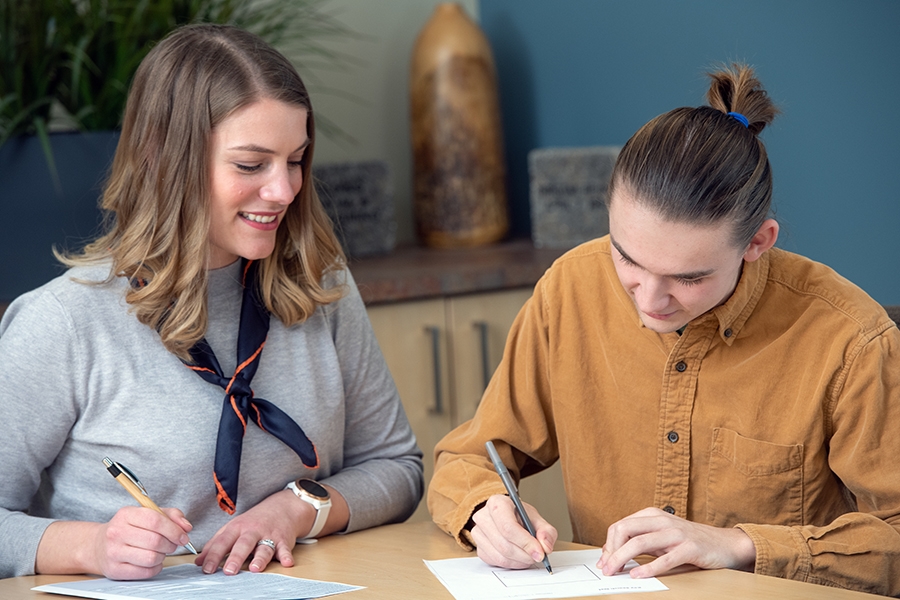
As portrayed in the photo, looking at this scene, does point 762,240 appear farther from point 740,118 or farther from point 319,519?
point 319,519

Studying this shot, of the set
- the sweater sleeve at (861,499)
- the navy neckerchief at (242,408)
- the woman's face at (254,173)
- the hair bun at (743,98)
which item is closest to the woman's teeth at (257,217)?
the woman's face at (254,173)

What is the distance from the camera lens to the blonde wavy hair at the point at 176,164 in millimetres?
1446

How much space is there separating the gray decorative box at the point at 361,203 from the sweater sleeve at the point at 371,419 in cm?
105

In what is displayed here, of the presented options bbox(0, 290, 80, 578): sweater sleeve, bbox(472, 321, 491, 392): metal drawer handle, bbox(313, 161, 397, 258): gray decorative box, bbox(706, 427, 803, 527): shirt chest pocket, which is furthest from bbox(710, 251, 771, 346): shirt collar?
bbox(313, 161, 397, 258): gray decorative box

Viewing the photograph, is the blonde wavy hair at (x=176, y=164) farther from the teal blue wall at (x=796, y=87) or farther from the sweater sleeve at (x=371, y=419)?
the teal blue wall at (x=796, y=87)

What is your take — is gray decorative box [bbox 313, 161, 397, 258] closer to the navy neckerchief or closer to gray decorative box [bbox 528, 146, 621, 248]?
gray decorative box [bbox 528, 146, 621, 248]

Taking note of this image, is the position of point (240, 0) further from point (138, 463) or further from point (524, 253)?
point (138, 463)

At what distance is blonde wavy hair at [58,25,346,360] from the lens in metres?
1.45

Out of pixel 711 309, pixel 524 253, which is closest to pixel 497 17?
pixel 524 253

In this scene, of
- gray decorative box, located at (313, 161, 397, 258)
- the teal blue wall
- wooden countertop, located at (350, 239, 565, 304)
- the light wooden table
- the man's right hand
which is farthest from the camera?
gray decorative box, located at (313, 161, 397, 258)

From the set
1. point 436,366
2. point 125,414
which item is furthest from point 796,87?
point 125,414

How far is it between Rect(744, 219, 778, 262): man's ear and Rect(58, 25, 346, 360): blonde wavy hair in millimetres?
689

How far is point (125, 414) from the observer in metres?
1.43

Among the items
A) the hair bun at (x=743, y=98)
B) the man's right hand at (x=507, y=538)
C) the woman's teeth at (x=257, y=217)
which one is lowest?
the man's right hand at (x=507, y=538)
